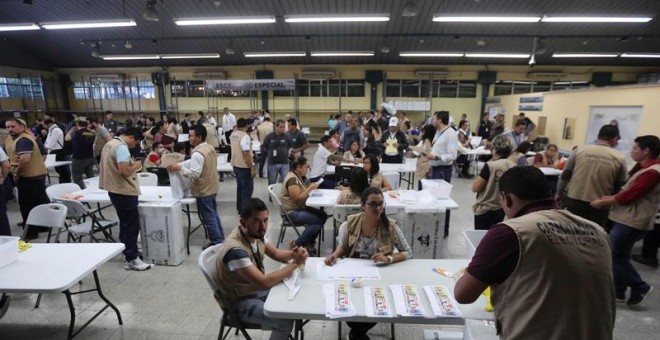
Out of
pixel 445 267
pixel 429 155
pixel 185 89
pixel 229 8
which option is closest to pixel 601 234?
pixel 445 267

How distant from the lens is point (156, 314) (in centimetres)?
278

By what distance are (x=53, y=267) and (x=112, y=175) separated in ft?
4.37

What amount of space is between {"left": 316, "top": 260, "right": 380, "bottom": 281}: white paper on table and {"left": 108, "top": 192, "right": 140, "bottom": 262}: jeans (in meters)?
2.36

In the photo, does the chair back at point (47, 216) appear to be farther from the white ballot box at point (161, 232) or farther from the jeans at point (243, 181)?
the jeans at point (243, 181)

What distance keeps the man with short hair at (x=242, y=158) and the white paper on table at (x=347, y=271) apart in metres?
2.96

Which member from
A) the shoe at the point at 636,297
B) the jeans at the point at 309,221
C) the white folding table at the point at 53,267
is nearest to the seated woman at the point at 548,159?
the shoe at the point at 636,297

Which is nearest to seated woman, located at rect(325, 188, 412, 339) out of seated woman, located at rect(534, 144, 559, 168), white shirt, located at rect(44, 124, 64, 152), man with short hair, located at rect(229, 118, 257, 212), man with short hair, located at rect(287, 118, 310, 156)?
man with short hair, located at rect(229, 118, 257, 212)

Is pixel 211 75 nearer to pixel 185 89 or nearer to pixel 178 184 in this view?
pixel 185 89

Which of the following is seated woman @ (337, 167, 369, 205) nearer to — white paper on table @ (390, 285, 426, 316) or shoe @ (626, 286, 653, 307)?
white paper on table @ (390, 285, 426, 316)

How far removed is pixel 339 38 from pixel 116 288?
33.7 ft

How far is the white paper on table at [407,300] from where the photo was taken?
1.62 metres

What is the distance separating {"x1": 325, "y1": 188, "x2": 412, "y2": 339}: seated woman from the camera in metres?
2.30

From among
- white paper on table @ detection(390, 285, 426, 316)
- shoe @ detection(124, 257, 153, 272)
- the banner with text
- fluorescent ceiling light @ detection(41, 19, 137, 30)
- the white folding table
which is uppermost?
fluorescent ceiling light @ detection(41, 19, 137, 30)

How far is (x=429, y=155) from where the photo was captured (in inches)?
171
